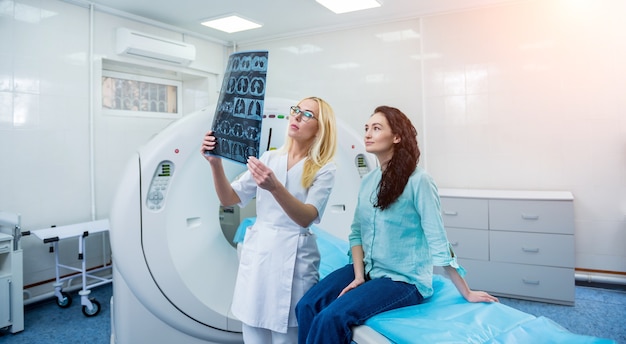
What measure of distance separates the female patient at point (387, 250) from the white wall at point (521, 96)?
2432 mm

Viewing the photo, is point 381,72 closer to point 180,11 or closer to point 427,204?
point 180,11

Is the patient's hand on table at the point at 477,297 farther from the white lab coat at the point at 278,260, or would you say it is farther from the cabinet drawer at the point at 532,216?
the cabinet drawer at the point at 532,216

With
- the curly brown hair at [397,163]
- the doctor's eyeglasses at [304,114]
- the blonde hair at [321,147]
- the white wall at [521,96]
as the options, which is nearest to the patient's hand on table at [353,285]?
the curly brown hair at [397,163]

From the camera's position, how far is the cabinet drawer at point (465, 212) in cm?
328

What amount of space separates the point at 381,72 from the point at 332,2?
0.87 meters

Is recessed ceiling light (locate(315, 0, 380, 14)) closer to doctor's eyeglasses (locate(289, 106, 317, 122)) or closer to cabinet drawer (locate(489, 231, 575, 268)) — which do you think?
cabinet drawer (locate(489, 231, 575, 268))

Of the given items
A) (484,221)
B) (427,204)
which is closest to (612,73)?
(484,221)

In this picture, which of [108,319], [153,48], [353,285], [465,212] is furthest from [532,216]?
[153,48]

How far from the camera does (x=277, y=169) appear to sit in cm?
159

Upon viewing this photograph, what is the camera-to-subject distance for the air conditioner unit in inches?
145

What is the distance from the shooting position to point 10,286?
272cm

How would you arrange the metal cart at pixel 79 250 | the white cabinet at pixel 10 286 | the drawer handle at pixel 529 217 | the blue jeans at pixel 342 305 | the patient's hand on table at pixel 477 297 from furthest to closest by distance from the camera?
the drawer handle at pixel 529 217
the metal cart at pixel 79 250
the white cabinet at pixel 10 286
the patient's hand on table at pixel 477 297
the blue jeans at pixel 342 305

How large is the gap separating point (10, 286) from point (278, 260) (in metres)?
2.22

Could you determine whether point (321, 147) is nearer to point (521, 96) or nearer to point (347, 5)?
point (347, 5)
